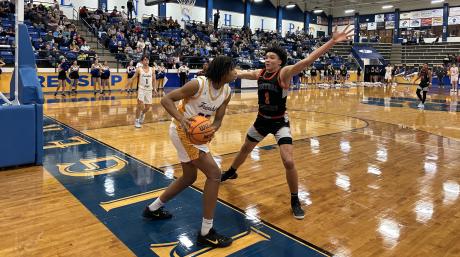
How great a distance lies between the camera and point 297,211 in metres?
3.96

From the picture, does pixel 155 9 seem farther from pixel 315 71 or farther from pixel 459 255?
pixel 459 255

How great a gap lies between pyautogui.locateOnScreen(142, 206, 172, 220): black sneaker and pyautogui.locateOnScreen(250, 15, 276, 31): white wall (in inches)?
1427

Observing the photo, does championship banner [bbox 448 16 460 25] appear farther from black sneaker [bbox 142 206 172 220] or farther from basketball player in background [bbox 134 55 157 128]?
black sneaker [bbox 142 206 172 220]

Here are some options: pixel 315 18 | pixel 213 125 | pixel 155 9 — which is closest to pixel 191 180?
pixel 213 125

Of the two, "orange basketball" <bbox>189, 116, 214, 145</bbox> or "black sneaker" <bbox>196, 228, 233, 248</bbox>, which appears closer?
"orange basketball" <bbox>189, 116, 214, 145</bbox>

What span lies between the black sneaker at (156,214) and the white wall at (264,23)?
36237 mm

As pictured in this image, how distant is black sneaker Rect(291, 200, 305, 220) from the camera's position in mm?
3896

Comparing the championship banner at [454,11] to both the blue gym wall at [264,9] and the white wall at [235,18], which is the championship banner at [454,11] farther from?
the white wall at [235,18]

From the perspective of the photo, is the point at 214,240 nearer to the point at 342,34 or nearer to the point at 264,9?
the point at 342,34

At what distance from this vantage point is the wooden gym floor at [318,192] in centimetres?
333

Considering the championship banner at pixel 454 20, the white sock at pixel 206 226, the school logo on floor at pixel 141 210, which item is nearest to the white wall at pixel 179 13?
the championship banner at pixel 454 20

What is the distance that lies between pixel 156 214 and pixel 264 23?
37.9m

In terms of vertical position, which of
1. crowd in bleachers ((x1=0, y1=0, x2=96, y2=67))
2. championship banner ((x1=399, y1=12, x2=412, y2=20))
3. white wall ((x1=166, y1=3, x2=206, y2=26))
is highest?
championship banner ((x1=399, y1=12, x2=412, y2=20))

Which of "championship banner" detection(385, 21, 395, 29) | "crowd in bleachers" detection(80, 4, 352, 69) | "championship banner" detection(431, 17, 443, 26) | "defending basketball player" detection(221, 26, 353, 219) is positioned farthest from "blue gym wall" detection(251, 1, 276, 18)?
"defending basketball player" detection(221, 26, 353, 219)
